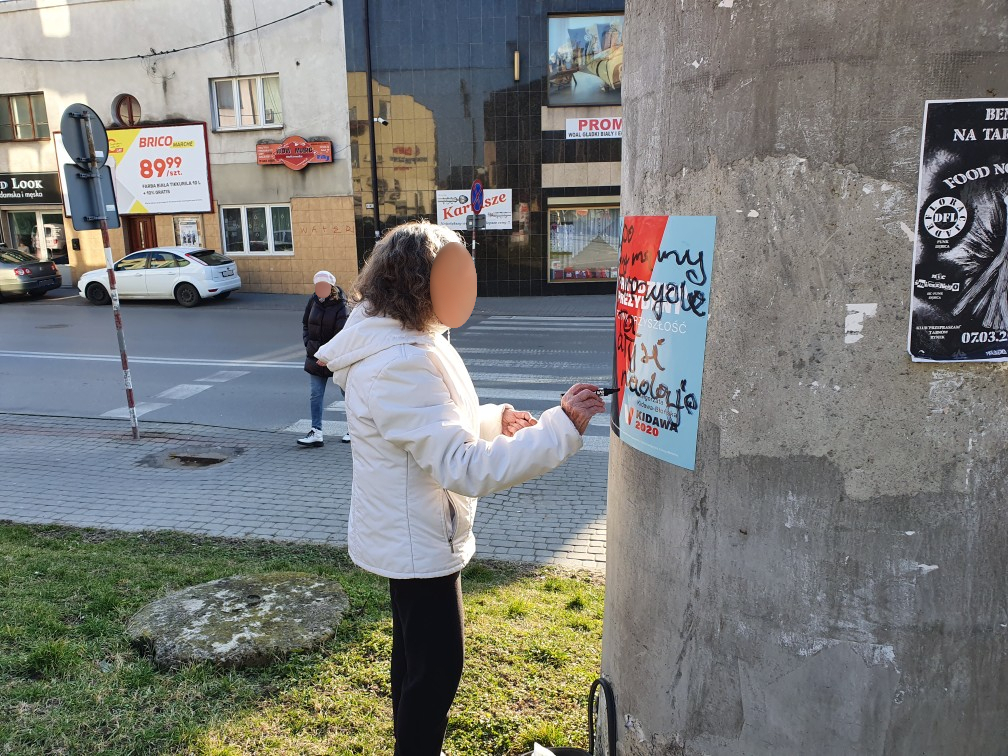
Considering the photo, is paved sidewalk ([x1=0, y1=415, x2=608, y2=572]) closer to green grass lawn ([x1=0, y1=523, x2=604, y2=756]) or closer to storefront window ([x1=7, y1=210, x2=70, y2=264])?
green grass lawn ([x1=0, y1=523, x2=604, y2=756])

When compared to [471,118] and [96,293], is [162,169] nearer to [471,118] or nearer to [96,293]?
[96,293]

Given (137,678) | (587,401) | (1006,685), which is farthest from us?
(137,678)

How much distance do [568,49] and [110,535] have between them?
18.3 m

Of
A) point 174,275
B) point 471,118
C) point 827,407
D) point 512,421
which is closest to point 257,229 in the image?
point 174,275

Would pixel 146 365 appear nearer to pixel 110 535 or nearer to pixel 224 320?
pixel 224 320

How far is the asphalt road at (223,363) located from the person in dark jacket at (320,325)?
0.55 meters

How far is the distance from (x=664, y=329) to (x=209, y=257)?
20.4 m

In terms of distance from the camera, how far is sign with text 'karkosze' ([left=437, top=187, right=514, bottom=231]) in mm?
20656

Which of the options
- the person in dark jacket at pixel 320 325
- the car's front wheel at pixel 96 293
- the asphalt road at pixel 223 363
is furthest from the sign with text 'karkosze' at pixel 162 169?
the person in dark jacket at pixel 320 325

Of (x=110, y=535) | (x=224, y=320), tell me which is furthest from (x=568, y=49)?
(x=110, y=535)

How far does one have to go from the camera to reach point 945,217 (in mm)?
1533

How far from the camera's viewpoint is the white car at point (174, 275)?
64.2ft

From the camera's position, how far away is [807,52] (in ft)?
5.11

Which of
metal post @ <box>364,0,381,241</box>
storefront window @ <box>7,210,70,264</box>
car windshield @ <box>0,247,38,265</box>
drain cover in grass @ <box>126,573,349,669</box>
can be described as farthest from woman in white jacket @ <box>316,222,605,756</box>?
storefront window @ <box>7,210,70,264</box>
